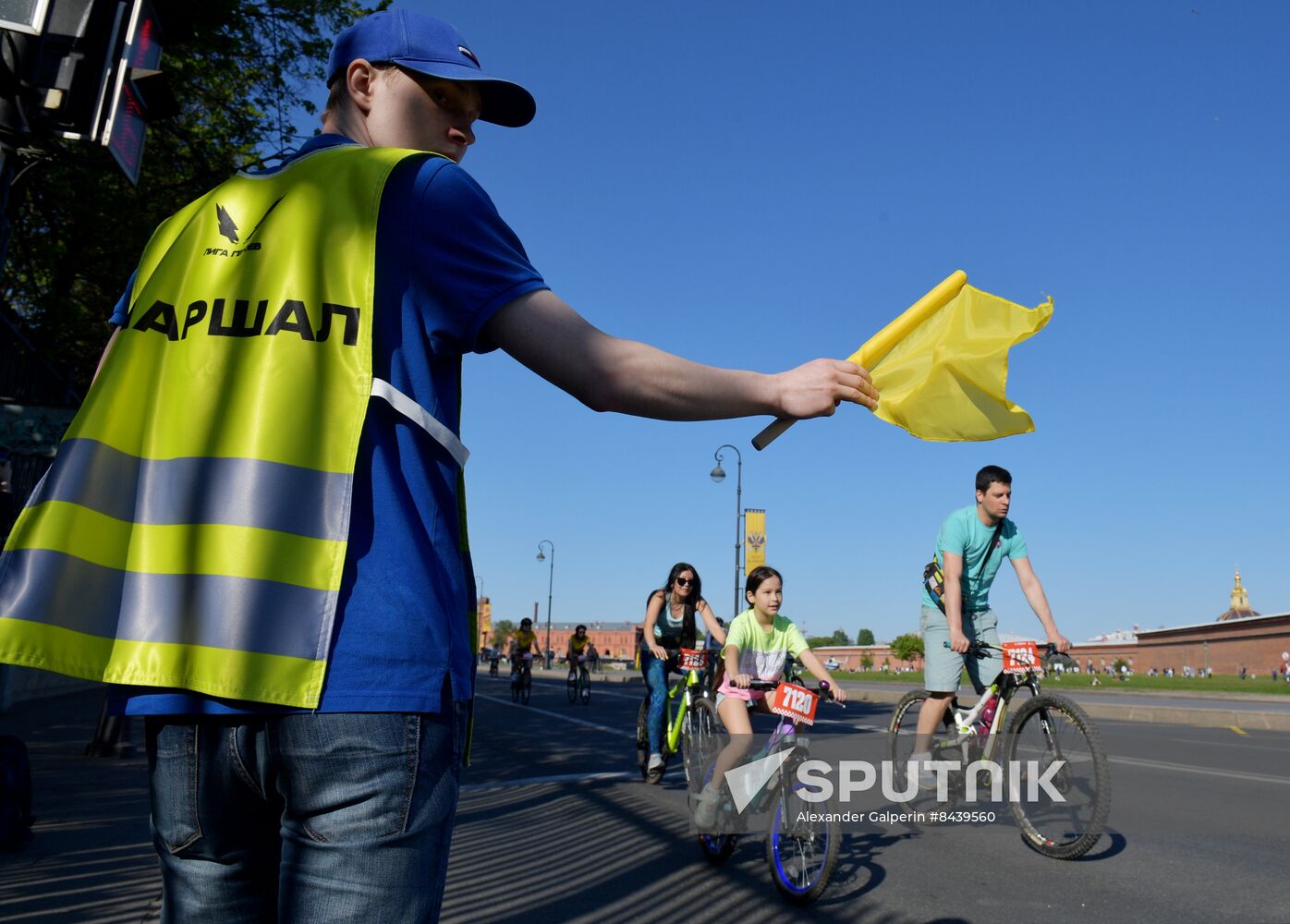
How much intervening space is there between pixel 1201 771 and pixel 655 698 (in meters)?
5.36

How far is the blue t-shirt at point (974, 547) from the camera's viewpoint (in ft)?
23.9

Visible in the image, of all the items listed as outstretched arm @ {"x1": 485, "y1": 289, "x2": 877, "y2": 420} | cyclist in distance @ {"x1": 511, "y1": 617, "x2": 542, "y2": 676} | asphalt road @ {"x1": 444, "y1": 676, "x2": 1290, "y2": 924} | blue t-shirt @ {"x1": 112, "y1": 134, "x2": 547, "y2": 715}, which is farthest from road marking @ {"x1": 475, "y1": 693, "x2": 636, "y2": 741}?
blue t-shirt @ {"x1": 112, "y1": 134, "x2": 547, "y2": 715}

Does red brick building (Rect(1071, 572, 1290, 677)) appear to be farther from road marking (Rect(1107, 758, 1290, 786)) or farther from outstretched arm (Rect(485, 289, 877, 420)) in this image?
outstretched arm (Rect(485, 289, 877, 420))

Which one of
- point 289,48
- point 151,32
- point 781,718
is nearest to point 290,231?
point 151,32

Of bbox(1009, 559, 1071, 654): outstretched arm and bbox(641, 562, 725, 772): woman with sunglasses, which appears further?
bbox(641, 562, 725, 772): woman with sunglasses

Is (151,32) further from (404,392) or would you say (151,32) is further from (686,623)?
(686,623)

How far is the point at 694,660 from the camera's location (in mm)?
8695

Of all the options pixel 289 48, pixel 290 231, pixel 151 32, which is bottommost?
pixel 290 231

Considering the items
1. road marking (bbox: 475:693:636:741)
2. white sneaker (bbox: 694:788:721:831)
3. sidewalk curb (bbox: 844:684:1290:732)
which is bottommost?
white sneaker (bbox: 694:788:721:831)

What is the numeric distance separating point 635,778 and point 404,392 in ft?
28.9

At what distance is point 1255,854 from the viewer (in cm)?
622

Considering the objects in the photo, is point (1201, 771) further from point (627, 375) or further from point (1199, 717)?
point (627, 375)

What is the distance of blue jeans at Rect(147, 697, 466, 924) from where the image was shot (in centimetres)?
132

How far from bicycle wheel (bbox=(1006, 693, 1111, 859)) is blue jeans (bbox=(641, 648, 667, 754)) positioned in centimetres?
374
